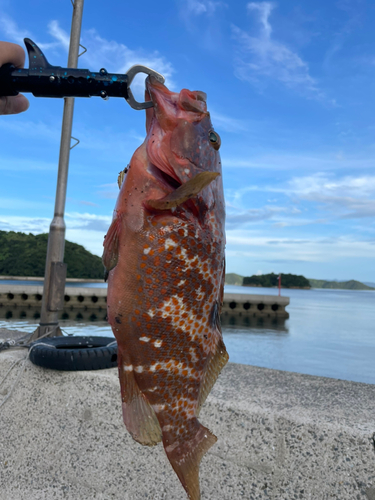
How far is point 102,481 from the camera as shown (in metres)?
3.25

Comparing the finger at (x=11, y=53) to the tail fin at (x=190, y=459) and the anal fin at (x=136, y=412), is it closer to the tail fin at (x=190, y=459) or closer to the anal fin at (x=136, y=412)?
the anal fin at (x=136, y=412)

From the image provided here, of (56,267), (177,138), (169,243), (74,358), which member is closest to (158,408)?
(169,243)

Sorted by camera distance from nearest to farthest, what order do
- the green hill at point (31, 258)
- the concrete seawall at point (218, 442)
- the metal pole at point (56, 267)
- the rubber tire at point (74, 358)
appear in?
1. the concrete seawall at point (218, 442)
2. the rubber tire at point (74, 358)
3. the metal pole at point (56, 267)
4. the green hill at point (31, 258)

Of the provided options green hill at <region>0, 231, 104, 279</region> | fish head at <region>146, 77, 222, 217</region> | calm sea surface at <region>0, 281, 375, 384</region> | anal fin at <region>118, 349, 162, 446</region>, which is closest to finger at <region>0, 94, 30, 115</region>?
fish head at <region>146, 77, 222, 217</region>

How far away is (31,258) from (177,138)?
68896 millimetres

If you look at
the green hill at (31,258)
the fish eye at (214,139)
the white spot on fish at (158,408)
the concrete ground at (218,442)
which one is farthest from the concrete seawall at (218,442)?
the green hill at (31,258)

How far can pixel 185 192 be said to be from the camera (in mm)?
1212

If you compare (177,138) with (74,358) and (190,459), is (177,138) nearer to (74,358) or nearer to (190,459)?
(190,459)

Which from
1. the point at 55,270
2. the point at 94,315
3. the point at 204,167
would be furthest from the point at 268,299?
the point at 204,167

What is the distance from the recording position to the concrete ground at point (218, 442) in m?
2.72

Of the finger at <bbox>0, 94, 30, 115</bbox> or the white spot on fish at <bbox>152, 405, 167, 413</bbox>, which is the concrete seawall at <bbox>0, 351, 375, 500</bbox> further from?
the finger at <bbox>0, 94, 30, 115</bbox>

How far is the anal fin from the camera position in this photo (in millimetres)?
1308

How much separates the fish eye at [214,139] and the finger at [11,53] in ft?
2.48

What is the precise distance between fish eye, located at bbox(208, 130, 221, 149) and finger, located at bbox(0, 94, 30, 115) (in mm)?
845
